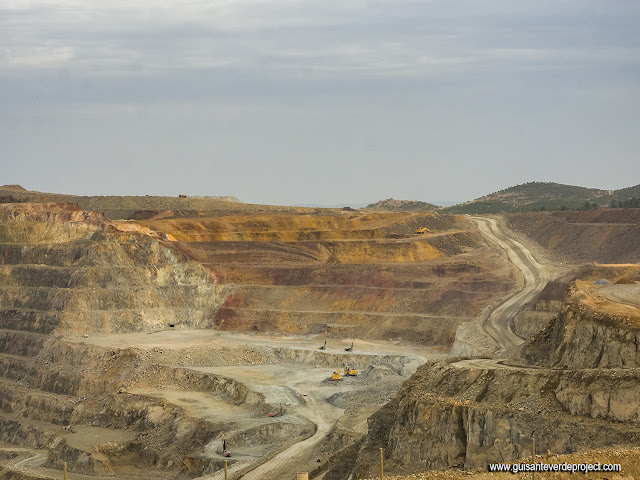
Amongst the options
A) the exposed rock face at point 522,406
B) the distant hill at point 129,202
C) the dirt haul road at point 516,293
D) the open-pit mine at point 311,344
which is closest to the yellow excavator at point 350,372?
the open-pit mine at point 311,344

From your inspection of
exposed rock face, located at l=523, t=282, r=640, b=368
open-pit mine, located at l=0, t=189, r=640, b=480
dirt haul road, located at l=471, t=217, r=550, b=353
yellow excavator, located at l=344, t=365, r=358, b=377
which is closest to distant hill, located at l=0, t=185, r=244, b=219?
open-pit mine, located at l=0, t=189, r=640, b=480

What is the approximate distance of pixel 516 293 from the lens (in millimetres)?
105125

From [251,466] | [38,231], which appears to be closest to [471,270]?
[38,231]

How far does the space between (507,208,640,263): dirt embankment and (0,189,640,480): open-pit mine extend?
1.37ft

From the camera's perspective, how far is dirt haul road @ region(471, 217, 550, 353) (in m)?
88.0

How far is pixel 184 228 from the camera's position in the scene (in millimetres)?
139125

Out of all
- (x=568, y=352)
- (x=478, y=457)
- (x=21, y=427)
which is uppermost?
(x=568, y=352)

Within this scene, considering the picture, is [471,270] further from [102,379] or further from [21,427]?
[21,427]

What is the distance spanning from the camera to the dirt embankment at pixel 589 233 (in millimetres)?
126812

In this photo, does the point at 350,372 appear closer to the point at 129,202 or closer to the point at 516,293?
the point at 516,293

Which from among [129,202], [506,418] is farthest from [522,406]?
[129,202]

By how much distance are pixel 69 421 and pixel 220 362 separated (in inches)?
586

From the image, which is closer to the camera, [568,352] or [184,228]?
[568,352]

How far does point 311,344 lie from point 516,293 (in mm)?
22132
